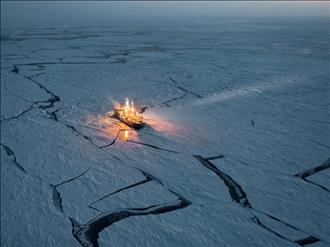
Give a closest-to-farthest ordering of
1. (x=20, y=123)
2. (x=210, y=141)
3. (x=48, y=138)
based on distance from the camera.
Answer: (x=210, y=141) → (x=48, y=138) → (x=20, y=123)

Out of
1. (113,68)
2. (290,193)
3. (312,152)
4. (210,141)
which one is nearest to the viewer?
(290,193)

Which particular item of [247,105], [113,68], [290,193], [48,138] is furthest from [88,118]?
[113,68]

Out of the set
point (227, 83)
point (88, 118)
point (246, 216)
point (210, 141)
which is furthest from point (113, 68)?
point (246, 216)

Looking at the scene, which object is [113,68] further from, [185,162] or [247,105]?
[185,162]

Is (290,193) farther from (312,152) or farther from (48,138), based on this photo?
(48,138)

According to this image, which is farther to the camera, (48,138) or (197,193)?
(48,138)

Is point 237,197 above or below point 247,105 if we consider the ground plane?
below
